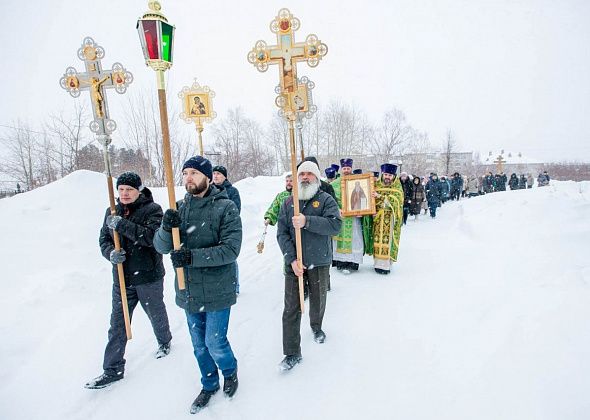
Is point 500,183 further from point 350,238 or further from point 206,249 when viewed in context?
point 206,249

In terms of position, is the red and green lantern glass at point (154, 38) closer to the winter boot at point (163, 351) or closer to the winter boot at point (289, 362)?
the winter boot at point (163, 351)

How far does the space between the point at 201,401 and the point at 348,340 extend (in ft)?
5.85

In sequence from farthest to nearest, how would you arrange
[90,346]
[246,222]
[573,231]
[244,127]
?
[244,127], [246,222], [573,231], [90,346]

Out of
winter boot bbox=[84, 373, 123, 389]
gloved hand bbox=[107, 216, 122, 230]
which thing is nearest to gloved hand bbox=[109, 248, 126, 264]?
gloved hand bbox=[107, 216, 122, 230]

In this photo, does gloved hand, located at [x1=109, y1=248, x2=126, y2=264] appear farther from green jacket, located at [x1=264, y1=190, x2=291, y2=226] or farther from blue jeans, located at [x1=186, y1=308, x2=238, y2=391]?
green jacket, located at [x1=264, y1=190, x2=291, y2=226]

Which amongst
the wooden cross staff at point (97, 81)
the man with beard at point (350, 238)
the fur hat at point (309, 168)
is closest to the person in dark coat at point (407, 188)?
the man with beard at point (350, 238)

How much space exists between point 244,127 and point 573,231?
34.0 metres

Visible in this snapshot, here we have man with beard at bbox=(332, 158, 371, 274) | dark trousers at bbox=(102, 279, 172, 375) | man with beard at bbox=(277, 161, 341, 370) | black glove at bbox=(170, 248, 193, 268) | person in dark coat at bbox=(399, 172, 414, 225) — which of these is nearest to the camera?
black glove at bbox=(170, 248, 193, 268)

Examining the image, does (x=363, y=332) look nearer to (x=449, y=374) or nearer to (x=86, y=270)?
(x=449, y=374)

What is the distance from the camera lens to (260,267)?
22.8ft

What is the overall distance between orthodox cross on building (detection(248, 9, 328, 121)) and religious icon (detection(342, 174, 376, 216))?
2.66m

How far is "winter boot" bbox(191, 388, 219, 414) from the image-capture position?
281cm

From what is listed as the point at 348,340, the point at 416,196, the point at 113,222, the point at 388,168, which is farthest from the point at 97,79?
the point at 416,196

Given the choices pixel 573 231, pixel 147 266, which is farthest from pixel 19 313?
pixel 573 231
